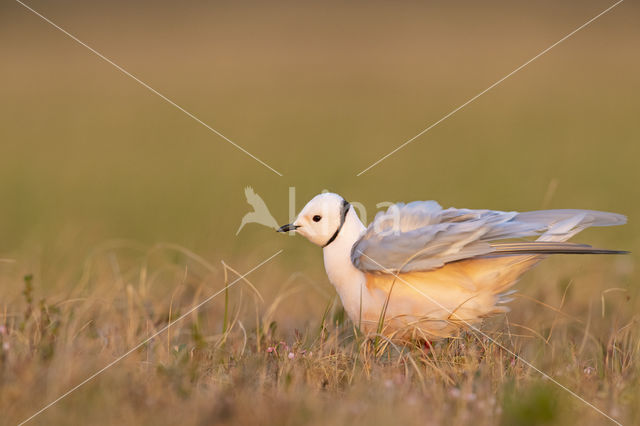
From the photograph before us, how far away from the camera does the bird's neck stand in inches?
196

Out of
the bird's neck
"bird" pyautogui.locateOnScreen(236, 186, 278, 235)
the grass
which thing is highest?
"bird" pyautogui.locateOnScreen(236, 186, 278, 235)

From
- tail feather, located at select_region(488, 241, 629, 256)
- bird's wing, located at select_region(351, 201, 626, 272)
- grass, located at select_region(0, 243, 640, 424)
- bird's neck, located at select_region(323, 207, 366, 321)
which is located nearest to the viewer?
grass, located at select_region(0, 243, 640, 424)

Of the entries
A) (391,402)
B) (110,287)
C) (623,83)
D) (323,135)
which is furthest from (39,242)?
(623,83)

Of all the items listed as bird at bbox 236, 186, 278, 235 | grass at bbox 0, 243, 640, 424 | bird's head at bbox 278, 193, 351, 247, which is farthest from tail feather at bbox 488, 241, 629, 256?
bird at bbox 236, 186, 278, 235

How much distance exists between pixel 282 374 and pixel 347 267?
0.97 metres

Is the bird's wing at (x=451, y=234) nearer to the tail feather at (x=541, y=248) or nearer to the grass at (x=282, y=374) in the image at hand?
the tail feather at (x=541, y=248)

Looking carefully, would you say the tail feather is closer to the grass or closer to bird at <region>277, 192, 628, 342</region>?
bird at <region>277, 192, 628, 342</region>

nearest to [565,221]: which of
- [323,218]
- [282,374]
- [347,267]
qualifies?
[347,267]

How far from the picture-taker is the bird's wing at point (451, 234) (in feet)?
15.1

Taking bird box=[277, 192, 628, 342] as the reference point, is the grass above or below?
below

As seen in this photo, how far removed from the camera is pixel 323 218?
16.5 ft

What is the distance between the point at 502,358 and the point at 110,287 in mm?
3237

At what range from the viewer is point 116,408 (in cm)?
360

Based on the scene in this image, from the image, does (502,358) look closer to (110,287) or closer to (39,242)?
(110,287)
